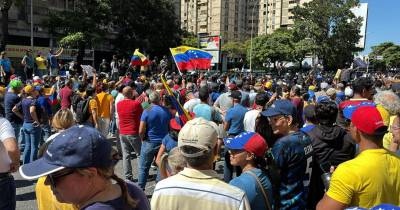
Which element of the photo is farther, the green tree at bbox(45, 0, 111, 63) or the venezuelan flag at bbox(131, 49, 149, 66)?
the green tree at bbox(45, 0, 111, 63)

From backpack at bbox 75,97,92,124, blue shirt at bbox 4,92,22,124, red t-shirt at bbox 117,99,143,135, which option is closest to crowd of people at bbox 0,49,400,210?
red t-shirt at bbox 117,99,143,135

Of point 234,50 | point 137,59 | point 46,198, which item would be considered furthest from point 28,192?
point 234,50

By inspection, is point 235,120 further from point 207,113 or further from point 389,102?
point 389,102

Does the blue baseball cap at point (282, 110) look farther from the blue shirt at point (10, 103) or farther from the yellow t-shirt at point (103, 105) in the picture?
→ the blue shirt at point (10, 103)

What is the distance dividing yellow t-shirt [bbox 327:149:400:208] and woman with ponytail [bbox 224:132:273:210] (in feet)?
1.96

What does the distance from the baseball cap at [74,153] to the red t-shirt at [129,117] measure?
217 inches

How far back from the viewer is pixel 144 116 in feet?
22.4

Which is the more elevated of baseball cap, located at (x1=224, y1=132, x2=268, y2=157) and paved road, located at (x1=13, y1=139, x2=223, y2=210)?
baseball cap, located at (x1=224, y1=132, x2=268, y2=157)

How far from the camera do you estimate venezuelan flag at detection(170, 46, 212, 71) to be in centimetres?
1540

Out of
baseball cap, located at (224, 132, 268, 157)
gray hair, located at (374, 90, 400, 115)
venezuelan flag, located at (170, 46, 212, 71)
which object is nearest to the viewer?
baseball cap, located at (224, 132, 268, 157)

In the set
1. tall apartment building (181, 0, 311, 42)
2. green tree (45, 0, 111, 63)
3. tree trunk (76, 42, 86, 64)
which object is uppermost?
tall apartment building (181, 0, 311, 42)

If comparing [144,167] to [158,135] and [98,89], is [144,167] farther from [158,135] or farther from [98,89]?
[98,89]

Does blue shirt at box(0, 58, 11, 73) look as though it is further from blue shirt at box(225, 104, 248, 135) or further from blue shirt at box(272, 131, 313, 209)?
blue shirt at box(272, 131, 313, 209)

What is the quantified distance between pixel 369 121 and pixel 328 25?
Result: 57.6m
